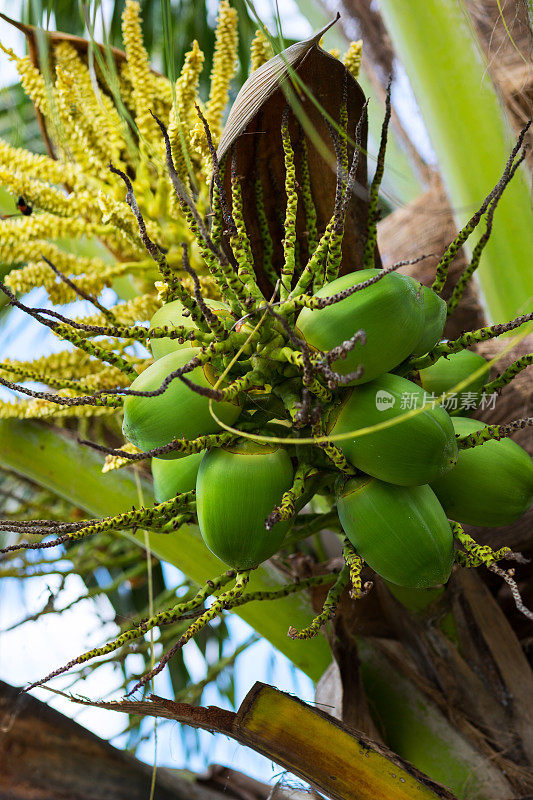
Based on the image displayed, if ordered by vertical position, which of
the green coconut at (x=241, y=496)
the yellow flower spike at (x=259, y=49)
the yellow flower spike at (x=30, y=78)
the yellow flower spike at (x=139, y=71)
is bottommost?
the green coconut at (x=241, y=496)

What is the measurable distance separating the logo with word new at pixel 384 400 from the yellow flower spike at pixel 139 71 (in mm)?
667

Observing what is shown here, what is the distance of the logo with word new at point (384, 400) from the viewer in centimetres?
73

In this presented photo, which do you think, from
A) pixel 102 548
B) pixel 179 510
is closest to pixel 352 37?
pixel 102 548

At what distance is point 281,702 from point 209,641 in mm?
1522

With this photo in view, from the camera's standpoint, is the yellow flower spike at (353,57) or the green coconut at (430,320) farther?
the yellow flower spike at (353,57)

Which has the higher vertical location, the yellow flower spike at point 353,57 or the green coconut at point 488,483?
the yellow flower spike at point 353,57

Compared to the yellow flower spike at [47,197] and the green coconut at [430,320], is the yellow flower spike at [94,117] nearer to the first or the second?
the yellow flower spike at [47,197]

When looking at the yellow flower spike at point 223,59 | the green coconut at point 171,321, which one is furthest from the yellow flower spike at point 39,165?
the green coconut at point 171,321

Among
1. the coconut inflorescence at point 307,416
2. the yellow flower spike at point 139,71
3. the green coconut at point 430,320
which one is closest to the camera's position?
the coconut inflorescence at point 307,416

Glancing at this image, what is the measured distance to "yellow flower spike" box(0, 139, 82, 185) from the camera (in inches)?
46.3

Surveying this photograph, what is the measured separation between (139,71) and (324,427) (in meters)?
0.73

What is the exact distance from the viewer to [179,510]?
83 cm

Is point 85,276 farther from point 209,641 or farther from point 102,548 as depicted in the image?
point 209,641

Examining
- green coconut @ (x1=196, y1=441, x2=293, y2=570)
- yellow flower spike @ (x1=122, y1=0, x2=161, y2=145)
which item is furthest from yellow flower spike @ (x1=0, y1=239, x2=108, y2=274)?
green coconut @ (x1=196, y1=441, x2=293, y2=570)
